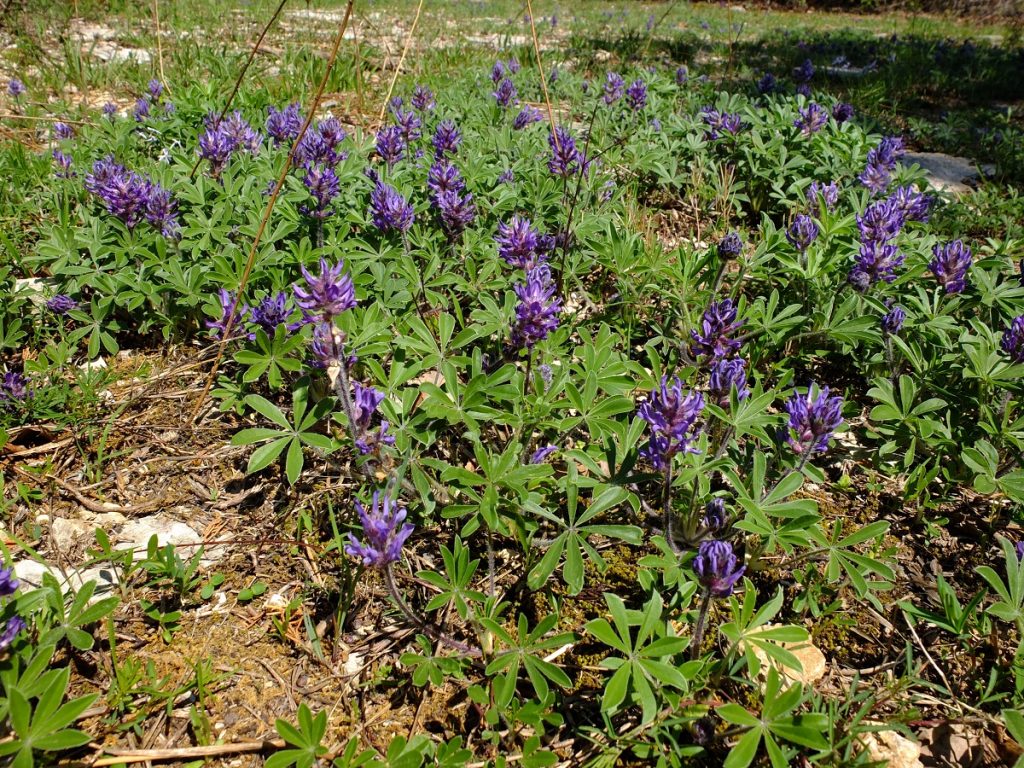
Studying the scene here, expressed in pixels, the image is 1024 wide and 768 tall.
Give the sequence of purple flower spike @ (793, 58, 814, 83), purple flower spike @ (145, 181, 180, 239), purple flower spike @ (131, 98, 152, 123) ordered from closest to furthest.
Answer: purple flower spike @ (145, 181, 180, 239) < purple flower spike @ (131, 98, 152, 123) < purple flower spike @ (793, 58, 814, 83)

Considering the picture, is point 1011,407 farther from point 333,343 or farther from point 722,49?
point 722,49

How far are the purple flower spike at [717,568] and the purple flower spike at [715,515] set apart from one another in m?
0.32

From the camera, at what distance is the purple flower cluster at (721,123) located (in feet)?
14.4

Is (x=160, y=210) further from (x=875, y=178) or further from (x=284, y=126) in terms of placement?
(x=875, y=178)

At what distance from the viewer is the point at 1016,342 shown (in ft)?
8.07

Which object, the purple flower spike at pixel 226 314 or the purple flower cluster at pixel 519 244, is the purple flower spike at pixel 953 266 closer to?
the purple flower cluster at pixel 519 244

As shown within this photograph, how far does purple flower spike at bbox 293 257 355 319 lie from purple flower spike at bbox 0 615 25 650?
109cm

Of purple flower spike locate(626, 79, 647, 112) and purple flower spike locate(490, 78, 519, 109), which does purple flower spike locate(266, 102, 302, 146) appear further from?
purple flower spike locate(626, 79, 647, 112)

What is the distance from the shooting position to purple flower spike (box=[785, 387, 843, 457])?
2.04 metres

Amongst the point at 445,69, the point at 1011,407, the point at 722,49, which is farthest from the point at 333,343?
the point at 722,49

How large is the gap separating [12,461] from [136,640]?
3.47ft

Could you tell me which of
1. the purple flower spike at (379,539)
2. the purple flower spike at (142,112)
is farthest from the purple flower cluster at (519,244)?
the purple flower spike at (142,112)

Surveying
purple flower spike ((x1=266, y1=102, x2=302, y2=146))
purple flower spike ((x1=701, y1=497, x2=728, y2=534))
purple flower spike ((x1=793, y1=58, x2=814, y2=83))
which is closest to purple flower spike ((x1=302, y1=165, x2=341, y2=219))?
purple flower spike ((x1=266, y1=102, x2=302, y2=146))

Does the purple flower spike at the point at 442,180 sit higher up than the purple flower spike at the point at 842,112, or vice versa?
the purple flower spike at the point at 842,112
